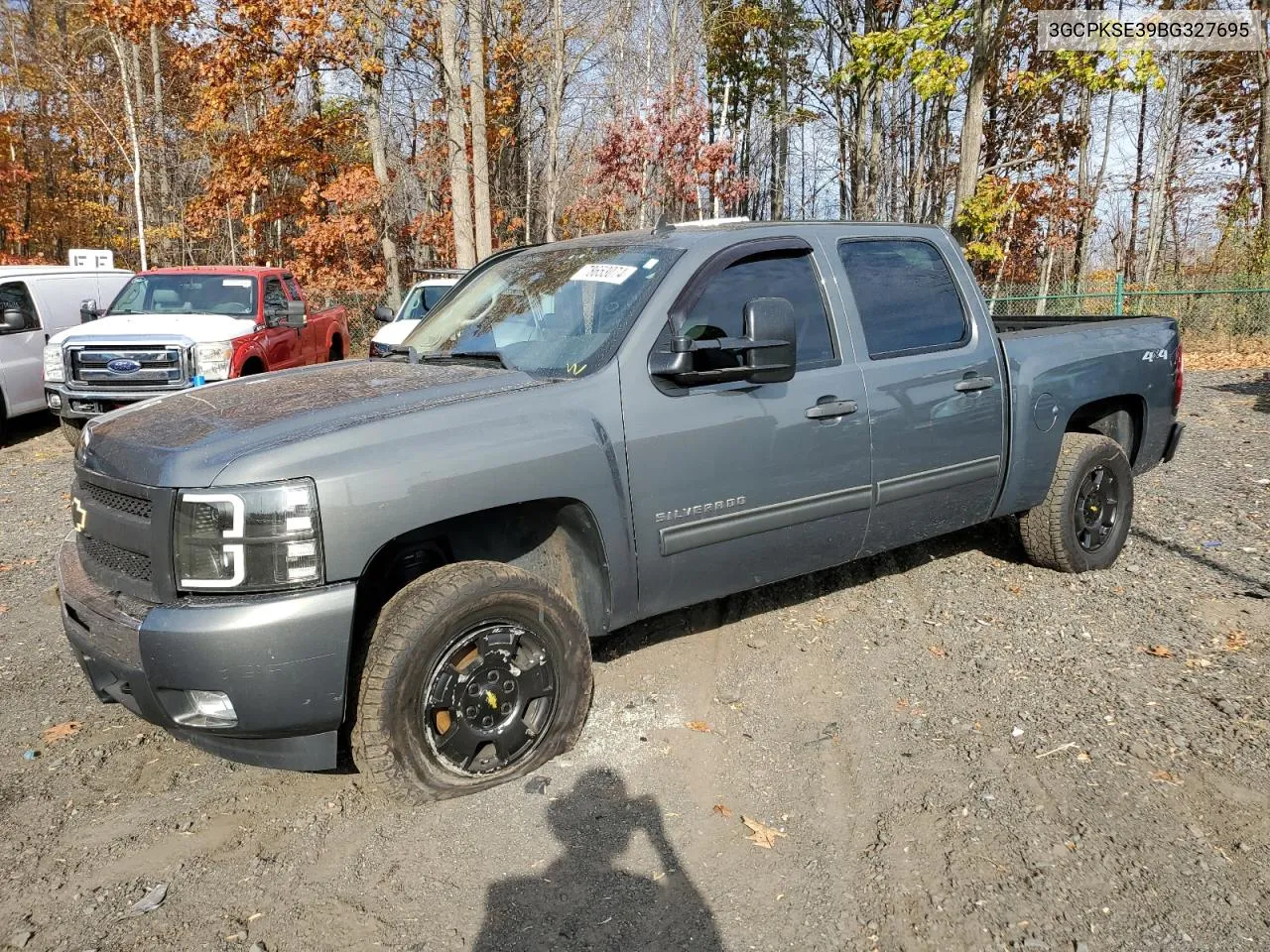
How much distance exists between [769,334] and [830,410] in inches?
24.1

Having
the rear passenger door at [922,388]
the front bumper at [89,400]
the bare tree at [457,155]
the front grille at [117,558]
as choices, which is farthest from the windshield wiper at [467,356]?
the bare tree at [457,155]

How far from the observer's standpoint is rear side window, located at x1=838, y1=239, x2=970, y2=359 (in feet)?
14.2

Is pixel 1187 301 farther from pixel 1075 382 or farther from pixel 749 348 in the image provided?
pixel 749 348

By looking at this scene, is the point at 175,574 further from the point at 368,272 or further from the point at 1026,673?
the point at 368,272

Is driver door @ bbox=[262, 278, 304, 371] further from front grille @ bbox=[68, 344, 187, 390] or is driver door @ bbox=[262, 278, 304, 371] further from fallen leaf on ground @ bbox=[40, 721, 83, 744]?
fallen leaf on ground @ bbox=[40, 721, 83, 744]

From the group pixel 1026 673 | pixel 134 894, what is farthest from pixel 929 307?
pixel 134 894

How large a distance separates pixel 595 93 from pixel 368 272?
873cm

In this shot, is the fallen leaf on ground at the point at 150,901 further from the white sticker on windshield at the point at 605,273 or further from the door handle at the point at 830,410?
the door handle at the point at 830,410

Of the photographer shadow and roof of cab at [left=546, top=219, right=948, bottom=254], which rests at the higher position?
roof of cab at [left=546, top=219, right=948, bottom=254]

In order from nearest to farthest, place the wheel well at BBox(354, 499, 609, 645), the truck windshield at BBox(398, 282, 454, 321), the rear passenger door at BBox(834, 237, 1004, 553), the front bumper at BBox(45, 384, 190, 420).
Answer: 1. the wheel well at BBox(354, 499, 609, 645)
2. the rear passenger door at BBox(834, 237, 1004, 553)
3. the front bumper at BBox(45, 384, 190, 420)
4. the truck windshield at BBox(398, 282, 454, 321)

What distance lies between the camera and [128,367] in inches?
373

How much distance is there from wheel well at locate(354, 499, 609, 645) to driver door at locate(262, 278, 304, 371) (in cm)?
790

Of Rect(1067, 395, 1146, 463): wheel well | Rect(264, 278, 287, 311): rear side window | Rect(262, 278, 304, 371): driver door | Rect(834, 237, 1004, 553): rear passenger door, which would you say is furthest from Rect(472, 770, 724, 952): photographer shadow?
Rect(264, 278, 287, 311): rear side window

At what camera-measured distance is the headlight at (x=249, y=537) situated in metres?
2.73
